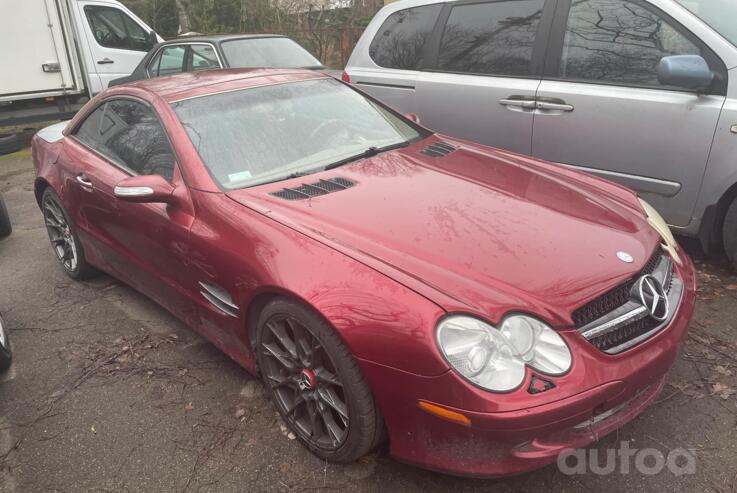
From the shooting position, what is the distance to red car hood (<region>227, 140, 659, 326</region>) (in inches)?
77.1

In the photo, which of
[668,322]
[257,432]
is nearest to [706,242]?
[668,322]

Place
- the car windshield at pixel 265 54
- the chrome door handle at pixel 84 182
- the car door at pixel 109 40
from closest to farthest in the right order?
the chrome door handle at pixel 84 182, the car windshield at pixel 265 54, the car door at pixel 109 40

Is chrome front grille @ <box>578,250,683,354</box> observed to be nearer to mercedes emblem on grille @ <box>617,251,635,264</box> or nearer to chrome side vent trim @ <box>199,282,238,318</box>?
mercedes emblem on grille @ <box>617,251,635,264</box>

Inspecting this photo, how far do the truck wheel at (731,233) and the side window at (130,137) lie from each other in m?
3.09

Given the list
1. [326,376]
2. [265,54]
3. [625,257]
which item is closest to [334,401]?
[326,376]

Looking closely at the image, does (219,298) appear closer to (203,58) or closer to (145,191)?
(145,191)

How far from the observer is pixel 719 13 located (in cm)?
Answer: 337

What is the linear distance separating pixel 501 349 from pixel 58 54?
9405mm

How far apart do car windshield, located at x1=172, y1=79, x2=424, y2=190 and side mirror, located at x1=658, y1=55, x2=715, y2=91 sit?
4.51ft

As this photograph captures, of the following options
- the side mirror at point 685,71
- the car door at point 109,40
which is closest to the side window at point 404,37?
the side mirror at point 685,71

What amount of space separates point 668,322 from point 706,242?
5.61ft

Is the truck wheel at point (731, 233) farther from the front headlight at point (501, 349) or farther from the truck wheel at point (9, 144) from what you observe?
the truck wheel at point (9, 144)

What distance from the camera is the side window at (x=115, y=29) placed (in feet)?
30.6

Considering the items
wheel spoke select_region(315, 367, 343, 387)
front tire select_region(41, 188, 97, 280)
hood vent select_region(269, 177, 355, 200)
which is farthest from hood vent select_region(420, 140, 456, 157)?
front tire select_region(41, 188, 97, 280)
